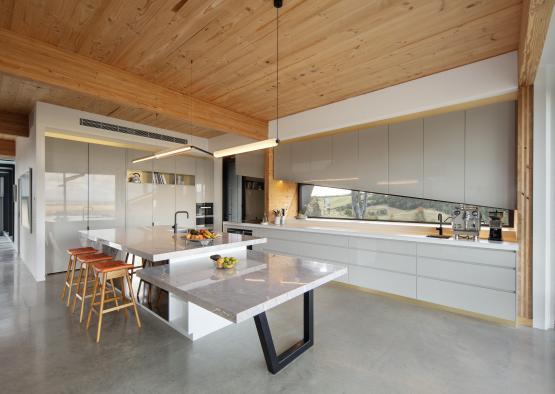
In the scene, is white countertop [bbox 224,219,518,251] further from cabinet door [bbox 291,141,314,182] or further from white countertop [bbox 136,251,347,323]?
white countertop [bbox 136,251,347,323]

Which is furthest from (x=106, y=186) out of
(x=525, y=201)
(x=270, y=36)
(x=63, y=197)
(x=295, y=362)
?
(x=525, y=201)

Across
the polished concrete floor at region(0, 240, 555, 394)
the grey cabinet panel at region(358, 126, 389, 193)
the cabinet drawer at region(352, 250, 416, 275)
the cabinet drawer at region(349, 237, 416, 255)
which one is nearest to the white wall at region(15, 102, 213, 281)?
the polished concrete floor at region(0, 240, 555, 394)

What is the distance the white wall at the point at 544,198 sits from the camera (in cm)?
264

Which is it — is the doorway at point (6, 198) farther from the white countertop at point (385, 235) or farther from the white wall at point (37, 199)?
the white countertop at point (385, 235)

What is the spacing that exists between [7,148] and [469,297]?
954 centimetres

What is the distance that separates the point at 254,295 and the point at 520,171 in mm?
2984

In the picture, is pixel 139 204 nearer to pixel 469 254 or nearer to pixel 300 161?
pixel 300 161

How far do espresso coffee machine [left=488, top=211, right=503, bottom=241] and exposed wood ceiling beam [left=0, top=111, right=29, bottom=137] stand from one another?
742cm

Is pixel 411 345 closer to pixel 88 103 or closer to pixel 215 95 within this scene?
pixel 215 95

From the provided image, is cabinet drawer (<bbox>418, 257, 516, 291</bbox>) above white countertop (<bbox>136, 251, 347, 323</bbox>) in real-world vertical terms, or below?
below

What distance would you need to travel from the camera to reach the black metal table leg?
1958mm

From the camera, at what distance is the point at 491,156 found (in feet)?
10.0

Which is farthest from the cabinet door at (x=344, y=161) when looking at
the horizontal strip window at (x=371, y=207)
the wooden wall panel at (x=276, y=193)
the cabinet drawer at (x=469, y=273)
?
the cabinet drawer at (x=469, y=273)

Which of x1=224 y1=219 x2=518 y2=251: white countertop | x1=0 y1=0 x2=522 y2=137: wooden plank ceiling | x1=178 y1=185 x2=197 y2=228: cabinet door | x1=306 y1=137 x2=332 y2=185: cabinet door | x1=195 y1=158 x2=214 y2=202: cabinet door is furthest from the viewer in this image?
x1=195 y1=158 x2=214 y2=202: cabinet door
